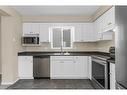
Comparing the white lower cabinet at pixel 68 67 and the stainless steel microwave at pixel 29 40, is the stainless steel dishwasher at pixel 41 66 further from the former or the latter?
the stainless steel microwave at pixel 29 40

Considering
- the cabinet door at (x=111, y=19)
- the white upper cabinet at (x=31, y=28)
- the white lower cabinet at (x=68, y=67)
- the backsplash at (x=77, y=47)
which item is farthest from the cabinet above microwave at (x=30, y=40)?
the cabinet door at (x=111, y=19)

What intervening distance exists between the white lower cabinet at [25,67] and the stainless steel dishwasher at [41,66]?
137 mm

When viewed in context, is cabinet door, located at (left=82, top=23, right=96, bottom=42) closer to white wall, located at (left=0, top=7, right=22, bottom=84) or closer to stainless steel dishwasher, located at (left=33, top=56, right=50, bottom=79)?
stainless steel dishwasher, located at (left=33, top=56, right=50, bottom=79)

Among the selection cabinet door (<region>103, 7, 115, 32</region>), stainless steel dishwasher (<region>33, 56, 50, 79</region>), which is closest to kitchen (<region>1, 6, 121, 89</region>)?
stainless steel dishwasher (<region>33, 56, 50, 79</region>)

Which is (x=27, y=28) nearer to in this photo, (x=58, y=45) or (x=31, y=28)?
(x=31, y=28)

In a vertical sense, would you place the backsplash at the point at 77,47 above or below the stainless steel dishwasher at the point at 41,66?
above

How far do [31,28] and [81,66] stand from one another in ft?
7.51

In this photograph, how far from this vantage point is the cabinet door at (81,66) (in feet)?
20.4

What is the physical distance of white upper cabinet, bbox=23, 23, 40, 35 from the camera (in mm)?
6691

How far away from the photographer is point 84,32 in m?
6.75

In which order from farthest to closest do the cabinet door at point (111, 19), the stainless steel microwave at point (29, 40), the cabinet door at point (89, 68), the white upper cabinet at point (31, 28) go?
the white upper cabinet at point (31, 28), the stainless steel microwave at point (29, 40), the cabinet door at point (89, 68), the cabinet door at point (111, 19)
